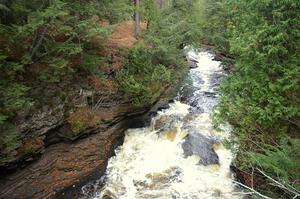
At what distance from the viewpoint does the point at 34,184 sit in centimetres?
1003

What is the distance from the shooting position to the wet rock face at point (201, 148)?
40.5 ft

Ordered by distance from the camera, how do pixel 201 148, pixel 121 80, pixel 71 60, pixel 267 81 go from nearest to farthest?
pixel 267 81 < pixel 71 60 < pixel 201 148 < pixel 121 80

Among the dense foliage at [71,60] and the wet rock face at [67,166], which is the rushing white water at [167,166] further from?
the dense foliage at [71,60]

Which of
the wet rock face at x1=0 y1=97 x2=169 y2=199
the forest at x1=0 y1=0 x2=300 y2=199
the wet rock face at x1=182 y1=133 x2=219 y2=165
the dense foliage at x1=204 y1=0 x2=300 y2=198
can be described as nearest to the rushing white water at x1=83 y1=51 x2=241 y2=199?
the wet rock face at x1=182 y1=133 x2=219 y2=165

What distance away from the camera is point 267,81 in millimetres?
8969

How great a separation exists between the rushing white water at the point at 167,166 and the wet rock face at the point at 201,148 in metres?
0.21

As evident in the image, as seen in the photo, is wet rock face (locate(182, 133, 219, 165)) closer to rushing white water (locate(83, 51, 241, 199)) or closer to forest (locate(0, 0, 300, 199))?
rushing white water (locate(83, 51, 241, 199))

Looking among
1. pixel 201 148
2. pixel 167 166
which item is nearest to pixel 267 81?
pixel 201 148

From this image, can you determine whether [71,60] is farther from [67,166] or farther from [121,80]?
[67,166]

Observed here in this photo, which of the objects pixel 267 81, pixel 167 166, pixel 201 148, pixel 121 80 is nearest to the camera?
pixel 267 81

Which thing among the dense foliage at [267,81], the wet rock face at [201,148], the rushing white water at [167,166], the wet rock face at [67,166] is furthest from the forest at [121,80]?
the wet rock face at [201,148]

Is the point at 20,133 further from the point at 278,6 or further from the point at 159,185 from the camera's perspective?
the point at 278,6

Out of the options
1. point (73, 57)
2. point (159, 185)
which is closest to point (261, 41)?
point (159, 185)

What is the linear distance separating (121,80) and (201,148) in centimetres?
525
